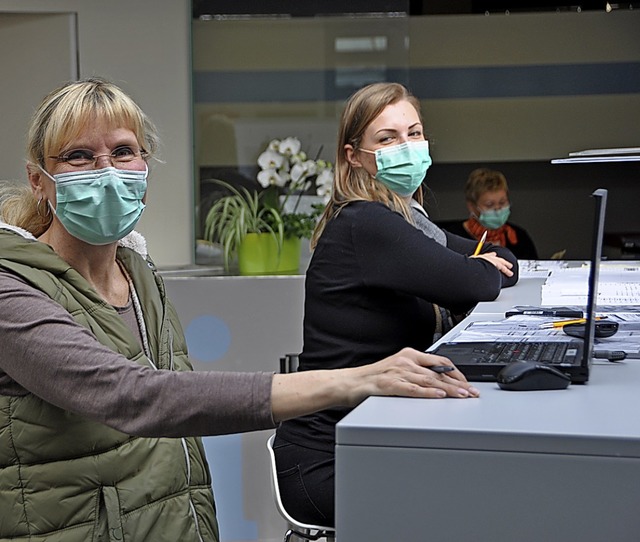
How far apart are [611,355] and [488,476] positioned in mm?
538

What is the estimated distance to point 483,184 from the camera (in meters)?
4.59

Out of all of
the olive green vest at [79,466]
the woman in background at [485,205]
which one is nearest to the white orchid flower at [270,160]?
the woman in background at [485,205]

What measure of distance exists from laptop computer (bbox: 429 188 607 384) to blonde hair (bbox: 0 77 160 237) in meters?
0.61

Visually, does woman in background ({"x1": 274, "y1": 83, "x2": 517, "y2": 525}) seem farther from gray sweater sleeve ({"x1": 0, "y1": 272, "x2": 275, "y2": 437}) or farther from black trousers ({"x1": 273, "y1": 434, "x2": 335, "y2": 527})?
gray sweater sleeve ({"x1": 0, "y1": 272, "x2": 275, "y2": 437})

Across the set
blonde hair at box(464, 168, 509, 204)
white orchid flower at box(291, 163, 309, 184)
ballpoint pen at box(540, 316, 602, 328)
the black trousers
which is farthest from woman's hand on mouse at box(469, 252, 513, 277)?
blonde hair at box(464, 168, 509, 204)

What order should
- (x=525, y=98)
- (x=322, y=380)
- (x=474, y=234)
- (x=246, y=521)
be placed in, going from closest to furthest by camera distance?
1. (x=322, y=380)
2. (x=246, y=521)
3. (x=474, y=234)
4. (x=525, y=98)

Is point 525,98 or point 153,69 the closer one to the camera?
point 153,69

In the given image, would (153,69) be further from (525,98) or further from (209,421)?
(209,421)

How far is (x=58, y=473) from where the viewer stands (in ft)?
4.67

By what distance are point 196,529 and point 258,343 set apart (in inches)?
76.0

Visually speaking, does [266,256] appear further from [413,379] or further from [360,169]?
[413,379]

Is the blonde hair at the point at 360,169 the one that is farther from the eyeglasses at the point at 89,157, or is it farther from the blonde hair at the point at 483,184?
the blonde hair at the point at 483,184

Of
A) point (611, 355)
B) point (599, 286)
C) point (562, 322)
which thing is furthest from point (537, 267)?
point (611, 355)

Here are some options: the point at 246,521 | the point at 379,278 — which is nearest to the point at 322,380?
the point at 379,278
